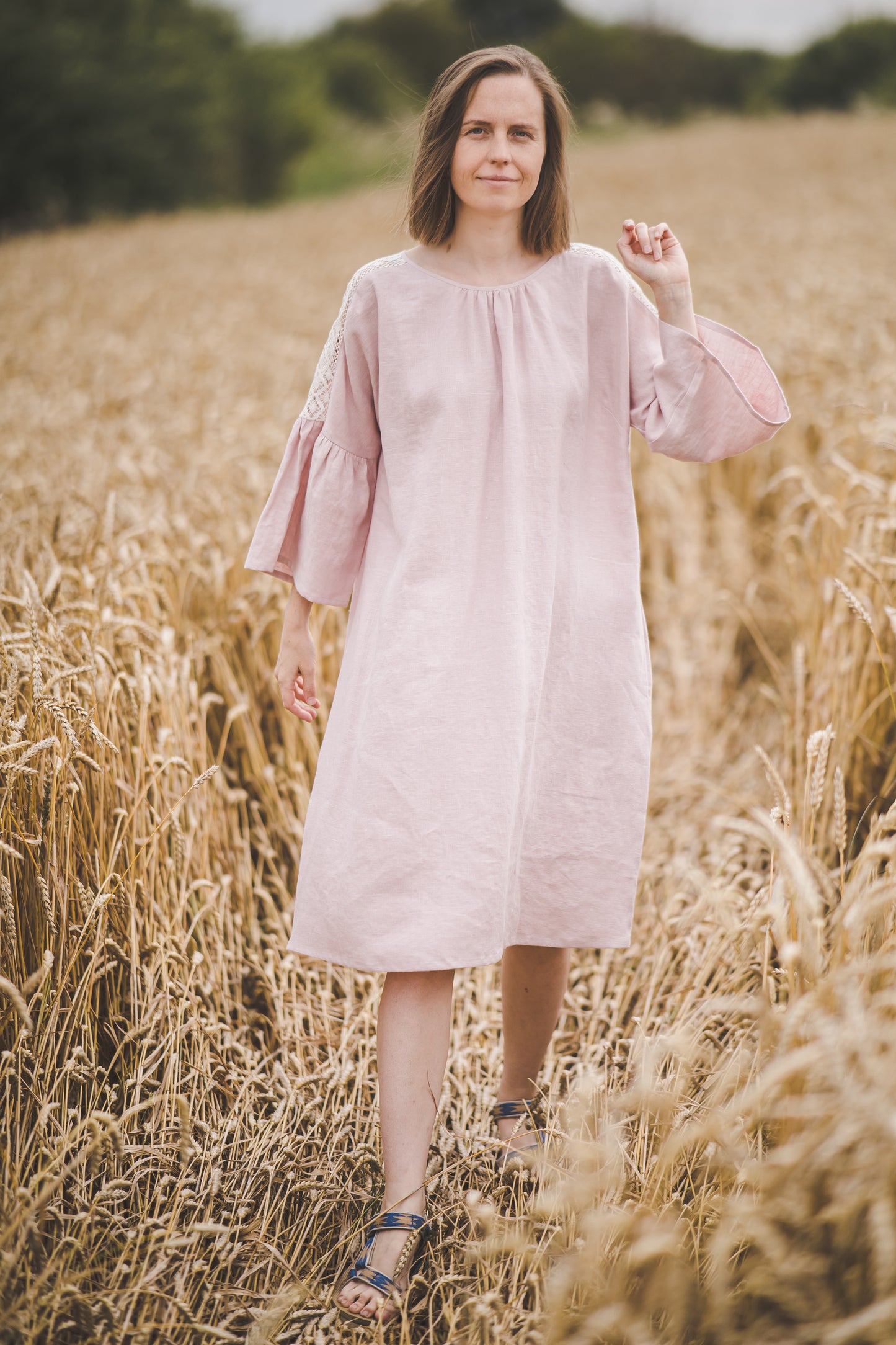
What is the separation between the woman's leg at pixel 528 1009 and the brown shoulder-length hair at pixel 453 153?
0.98 metres

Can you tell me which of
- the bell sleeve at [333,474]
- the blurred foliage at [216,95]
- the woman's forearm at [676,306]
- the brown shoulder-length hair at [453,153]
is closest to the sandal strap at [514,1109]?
the bell sleeve at [333,474]

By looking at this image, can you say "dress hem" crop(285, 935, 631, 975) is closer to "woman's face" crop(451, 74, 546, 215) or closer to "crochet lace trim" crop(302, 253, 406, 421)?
"crochet lace trim" crop(302, 253, 406, 421)

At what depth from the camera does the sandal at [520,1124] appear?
142 cm

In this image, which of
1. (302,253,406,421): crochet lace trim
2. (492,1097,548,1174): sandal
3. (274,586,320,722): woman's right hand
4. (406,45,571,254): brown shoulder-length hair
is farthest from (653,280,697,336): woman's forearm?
(492,1097,548,1174): sandal

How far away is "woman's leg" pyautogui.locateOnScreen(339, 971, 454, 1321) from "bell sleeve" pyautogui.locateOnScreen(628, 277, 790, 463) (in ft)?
2.48

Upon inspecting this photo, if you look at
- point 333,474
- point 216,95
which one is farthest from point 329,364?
point 216,95

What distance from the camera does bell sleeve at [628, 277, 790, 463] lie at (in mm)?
1332

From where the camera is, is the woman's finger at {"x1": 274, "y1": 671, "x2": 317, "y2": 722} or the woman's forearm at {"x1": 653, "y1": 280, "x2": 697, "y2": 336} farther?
the woman's finger at {"x1": 274, "y1": 671, "x2": 317, "y2": 722}

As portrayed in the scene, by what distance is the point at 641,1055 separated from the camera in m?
1.56

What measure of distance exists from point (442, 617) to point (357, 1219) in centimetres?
83

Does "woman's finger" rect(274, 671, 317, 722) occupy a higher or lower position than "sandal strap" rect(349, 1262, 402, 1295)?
higher

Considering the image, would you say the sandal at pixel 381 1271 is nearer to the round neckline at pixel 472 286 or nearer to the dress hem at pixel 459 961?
the dress hem at pixel 459 961

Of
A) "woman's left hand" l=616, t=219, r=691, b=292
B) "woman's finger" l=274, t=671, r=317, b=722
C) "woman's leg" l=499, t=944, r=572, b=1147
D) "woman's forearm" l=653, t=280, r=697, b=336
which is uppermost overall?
"woman's left hand" l=616, t=219, r=691, b=292

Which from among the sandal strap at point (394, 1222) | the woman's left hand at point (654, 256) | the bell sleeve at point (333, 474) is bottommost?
the sandal strap at point (394, 1222)
